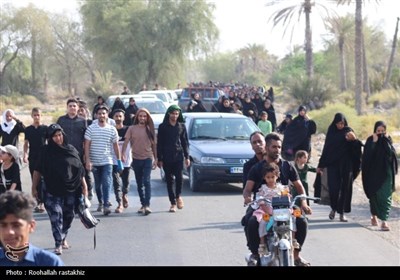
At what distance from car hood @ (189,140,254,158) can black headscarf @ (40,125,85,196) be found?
18.2ft

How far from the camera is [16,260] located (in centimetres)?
460

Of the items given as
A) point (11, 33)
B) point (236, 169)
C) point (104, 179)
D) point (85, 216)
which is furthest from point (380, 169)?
point (11, 33)

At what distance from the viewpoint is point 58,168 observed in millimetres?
10008

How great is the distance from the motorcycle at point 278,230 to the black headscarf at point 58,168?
3192mm

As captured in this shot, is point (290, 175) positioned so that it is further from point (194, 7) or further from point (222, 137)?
point (194, 7)

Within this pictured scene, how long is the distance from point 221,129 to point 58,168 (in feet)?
23.1

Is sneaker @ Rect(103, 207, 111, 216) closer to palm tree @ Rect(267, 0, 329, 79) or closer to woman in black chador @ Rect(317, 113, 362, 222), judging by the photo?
woman in black chador @ Rect(317, 113, 362, 222)

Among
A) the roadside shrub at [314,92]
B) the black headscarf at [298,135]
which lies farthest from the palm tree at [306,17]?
the black headscarf at [298,135]

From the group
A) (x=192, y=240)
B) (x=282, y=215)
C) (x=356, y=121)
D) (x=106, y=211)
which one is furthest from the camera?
(x=356, y=121)

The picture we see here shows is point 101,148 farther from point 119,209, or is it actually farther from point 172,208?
point 172,208

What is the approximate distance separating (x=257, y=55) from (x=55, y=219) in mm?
110687

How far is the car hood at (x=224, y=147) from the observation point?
15.4 meters

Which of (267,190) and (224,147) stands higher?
(267,190)

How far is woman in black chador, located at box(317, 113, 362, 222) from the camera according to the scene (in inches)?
489
